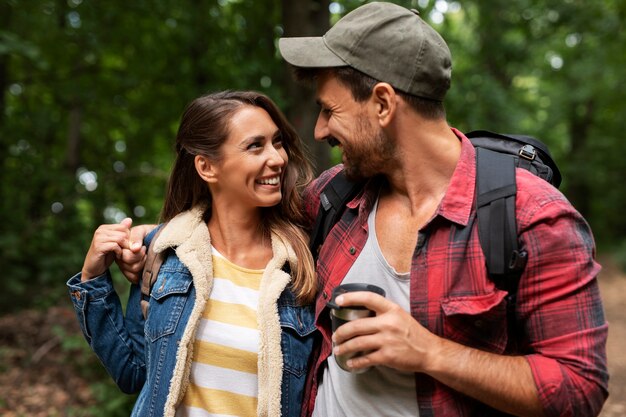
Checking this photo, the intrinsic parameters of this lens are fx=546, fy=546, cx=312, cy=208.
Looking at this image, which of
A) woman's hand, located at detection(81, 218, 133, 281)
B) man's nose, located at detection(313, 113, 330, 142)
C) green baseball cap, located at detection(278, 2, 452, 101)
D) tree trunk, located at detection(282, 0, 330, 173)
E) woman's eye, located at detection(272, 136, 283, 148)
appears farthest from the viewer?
tree trunk, located at detection(282, 0, 330, 173)

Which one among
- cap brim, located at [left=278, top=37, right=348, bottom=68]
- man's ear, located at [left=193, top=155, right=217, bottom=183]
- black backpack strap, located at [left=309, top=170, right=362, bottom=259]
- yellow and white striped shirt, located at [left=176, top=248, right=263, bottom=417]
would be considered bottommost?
yellow and white striped shirt, located at [left=176, top=248, right=263, bottom=417]

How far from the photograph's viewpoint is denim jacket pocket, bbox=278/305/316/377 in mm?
2201

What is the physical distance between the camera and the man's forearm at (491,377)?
162 centimetres

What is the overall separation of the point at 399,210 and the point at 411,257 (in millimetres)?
246

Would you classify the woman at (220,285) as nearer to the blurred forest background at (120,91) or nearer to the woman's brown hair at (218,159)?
the woman's brown hair at (218,159)

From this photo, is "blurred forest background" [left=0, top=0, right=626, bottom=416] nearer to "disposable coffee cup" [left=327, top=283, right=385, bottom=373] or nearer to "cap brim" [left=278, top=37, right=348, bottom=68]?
"cap brim" [left=278, top=37, right=348, bottom=68]

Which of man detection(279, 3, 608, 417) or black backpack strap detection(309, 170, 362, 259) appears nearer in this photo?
man detection(279, 3, 608, 417)

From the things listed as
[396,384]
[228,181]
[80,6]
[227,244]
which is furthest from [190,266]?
[80,6]

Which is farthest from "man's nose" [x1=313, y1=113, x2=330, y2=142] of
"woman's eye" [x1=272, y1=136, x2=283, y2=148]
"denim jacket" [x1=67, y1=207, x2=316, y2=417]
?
"denim jacket" [x1=67, y1=207, x2=316, y2=417]

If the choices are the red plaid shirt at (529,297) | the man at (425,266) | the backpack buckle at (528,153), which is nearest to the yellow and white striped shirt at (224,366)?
the man at (425,266)

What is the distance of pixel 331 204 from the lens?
7.66 feet

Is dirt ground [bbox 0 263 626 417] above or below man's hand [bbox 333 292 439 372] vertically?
below

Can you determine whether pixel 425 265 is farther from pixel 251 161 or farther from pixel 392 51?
pixel 251 161

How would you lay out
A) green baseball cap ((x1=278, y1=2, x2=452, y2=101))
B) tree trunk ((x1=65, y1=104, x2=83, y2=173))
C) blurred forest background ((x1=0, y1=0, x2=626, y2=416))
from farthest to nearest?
1. tree trunk ((x1=65, y1=104, x2=83, y2=173))
2. blurred forest background ((x1=0, y1=0, x2=626, y2=416))
3. green baseball cap ((x1=278, y1=2, x2=452, y2=101))
